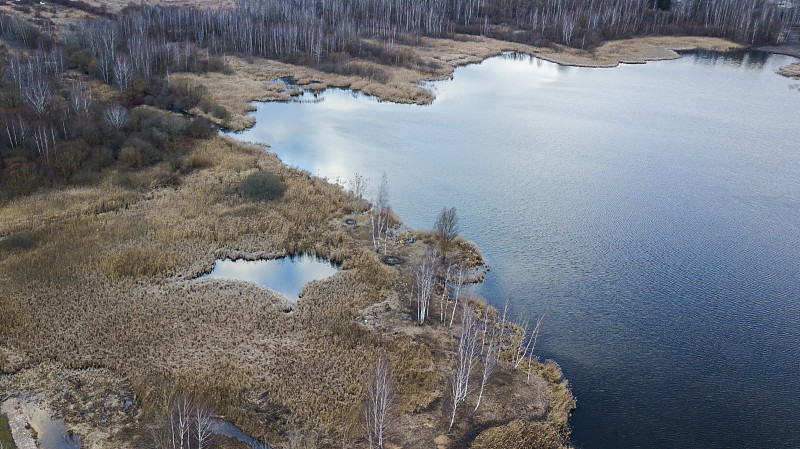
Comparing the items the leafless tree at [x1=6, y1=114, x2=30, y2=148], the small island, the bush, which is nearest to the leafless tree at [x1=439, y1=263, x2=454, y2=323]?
the small island

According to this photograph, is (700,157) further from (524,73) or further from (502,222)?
(524,73)

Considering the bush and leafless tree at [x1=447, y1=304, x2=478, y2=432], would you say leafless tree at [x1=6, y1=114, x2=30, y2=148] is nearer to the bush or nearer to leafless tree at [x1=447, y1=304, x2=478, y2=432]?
the bush

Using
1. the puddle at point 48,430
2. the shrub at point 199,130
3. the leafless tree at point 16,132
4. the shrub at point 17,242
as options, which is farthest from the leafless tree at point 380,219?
the leafless tree at point 16,132

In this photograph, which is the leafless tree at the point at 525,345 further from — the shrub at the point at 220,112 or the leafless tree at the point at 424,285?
the shrub at the point at 220,112

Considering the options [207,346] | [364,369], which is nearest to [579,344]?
[364,369]

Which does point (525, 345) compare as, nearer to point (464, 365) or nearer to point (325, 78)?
point (464, 365)

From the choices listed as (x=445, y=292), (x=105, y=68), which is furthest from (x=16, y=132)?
(x=445, y=292)
